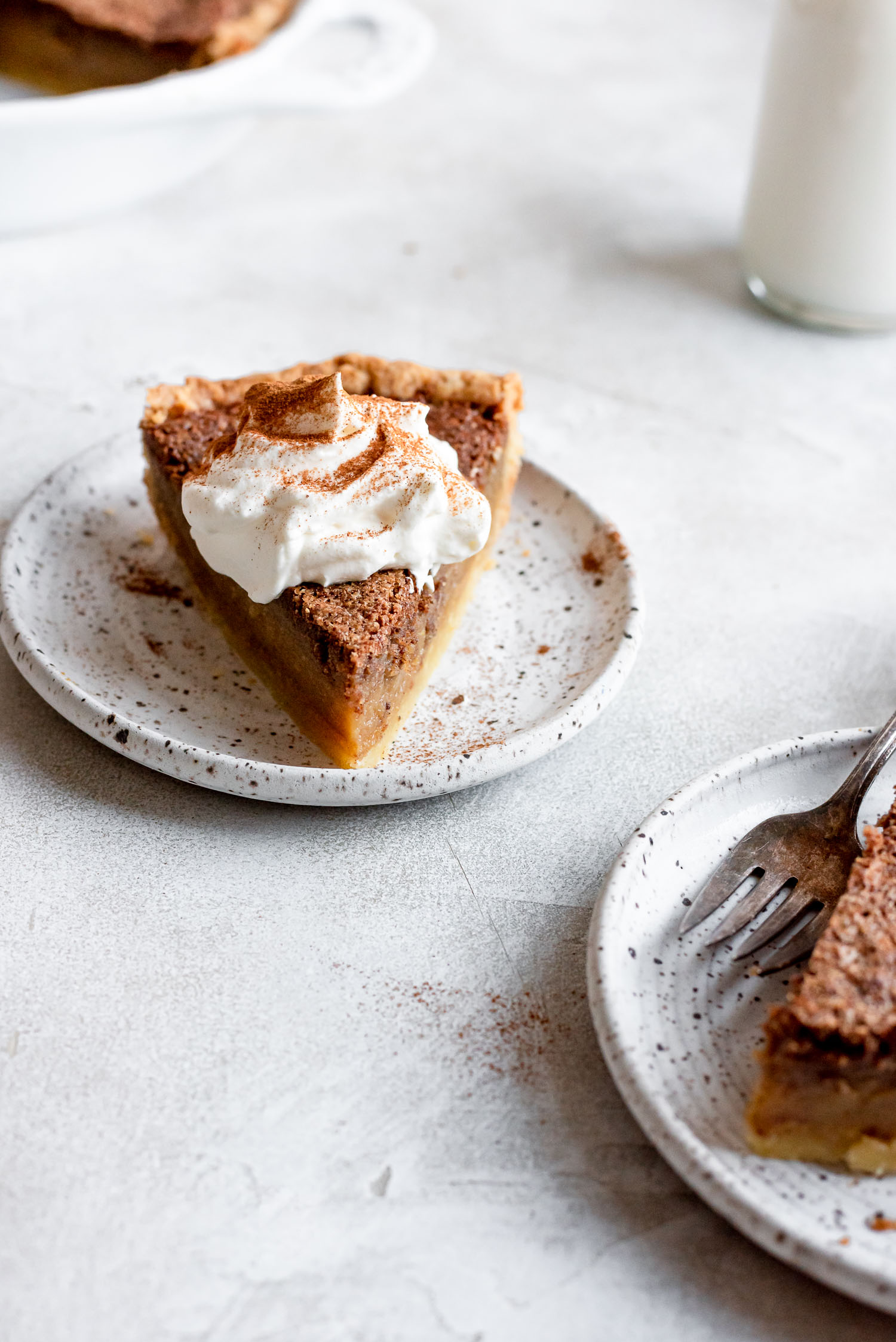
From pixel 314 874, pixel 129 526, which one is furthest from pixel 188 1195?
pixel 129 526

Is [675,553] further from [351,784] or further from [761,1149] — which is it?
[761,1149]

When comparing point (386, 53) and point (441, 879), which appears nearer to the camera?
point (441, 879)

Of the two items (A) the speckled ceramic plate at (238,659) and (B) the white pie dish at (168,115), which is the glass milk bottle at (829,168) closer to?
(B) the white pie dish at (168,115)

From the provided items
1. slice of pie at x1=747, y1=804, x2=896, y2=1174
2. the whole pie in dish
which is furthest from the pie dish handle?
slice of pie at x1=747, y1=804, x2=896, y2=1174

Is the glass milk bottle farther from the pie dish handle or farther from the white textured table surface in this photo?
the pie dish handle

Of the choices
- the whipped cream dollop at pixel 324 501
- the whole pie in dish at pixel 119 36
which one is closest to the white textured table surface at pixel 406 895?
the whipped cream dollop at pixel 324 501
